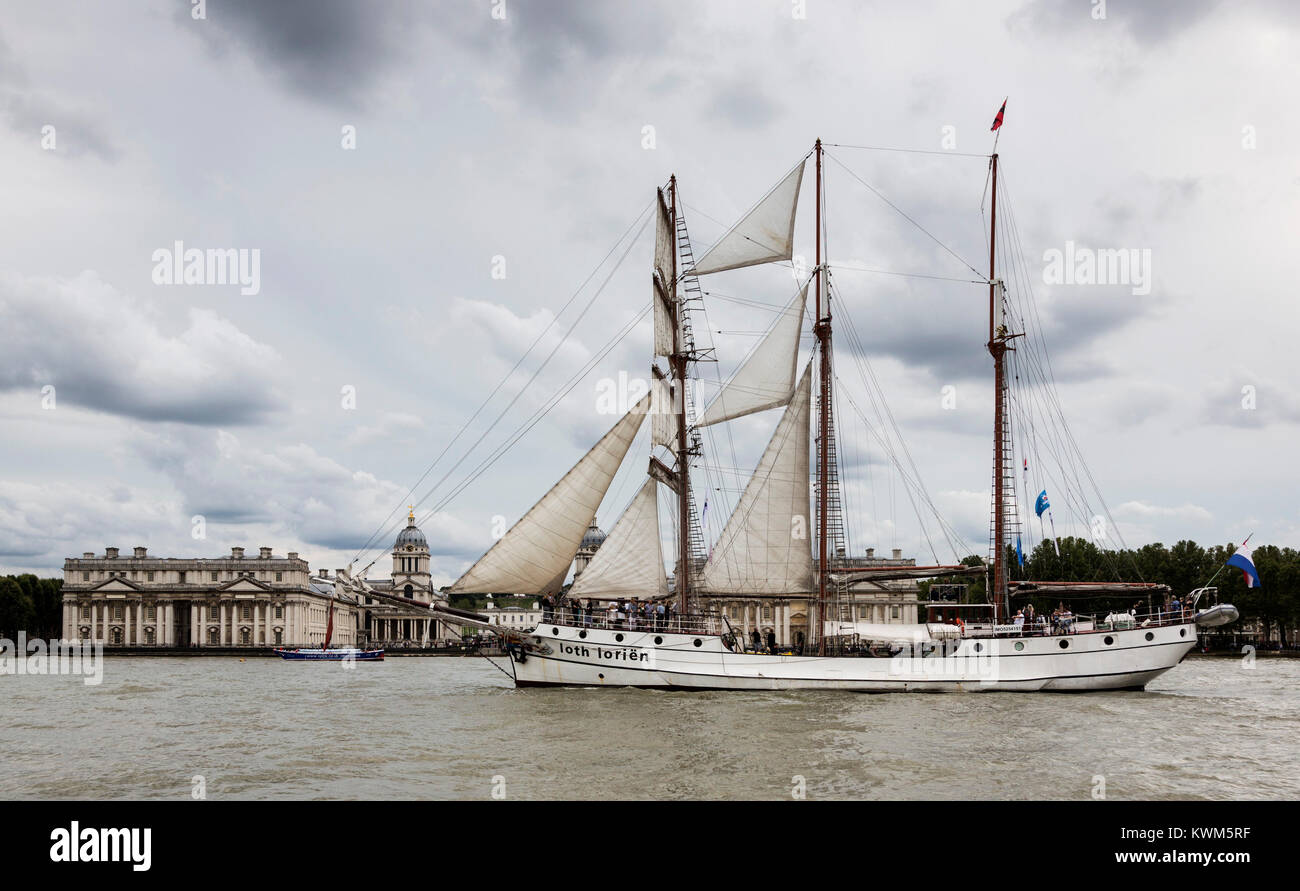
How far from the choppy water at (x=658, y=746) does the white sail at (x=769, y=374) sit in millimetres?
13819

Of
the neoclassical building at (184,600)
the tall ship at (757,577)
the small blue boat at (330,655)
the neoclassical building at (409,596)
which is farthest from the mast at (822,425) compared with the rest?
the neoclassical building at (409,596)

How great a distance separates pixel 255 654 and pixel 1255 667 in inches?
4452

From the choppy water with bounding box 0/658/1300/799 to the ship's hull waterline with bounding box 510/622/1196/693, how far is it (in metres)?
1.24

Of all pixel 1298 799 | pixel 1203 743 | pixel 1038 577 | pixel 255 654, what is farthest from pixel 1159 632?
pixel 255 654

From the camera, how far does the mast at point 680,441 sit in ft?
152

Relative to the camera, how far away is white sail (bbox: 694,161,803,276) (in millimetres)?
49688

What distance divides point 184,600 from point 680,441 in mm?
129091

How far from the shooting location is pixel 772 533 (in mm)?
47031

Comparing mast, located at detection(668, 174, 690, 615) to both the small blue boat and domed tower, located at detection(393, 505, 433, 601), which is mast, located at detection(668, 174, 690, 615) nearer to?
the small blue boat

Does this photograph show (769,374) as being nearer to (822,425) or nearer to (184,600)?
(822,425)

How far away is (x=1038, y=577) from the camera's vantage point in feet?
306

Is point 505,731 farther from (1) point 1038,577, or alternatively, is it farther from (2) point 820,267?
(1) point 1038,577

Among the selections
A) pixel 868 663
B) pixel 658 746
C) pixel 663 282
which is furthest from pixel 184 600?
pixel 658 746
